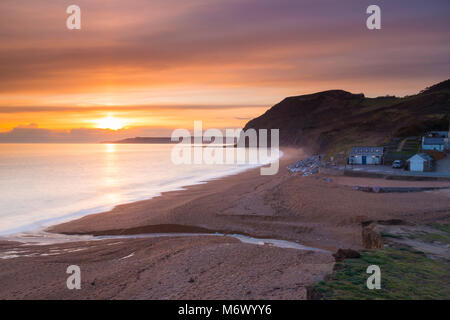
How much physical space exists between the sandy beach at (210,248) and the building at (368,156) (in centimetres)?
1576

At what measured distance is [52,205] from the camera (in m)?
23.2

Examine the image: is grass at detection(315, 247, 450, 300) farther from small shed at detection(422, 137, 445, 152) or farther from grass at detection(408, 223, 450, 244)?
small shed at detection(422, 137, 445, 152)

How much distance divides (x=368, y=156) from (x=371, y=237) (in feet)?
91.2

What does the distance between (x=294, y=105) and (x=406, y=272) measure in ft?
620

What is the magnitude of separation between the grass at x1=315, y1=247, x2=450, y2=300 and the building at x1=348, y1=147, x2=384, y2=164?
29.4 m

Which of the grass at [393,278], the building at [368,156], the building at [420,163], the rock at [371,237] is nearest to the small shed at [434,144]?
the building at [368,156]

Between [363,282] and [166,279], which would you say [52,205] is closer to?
[166,279]

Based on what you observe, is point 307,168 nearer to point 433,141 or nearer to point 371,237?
point 433,141

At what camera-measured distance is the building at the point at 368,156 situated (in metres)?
37.0

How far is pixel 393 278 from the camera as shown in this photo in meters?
8.04

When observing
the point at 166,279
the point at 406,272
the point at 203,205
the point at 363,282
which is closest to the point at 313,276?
the point at 363,282

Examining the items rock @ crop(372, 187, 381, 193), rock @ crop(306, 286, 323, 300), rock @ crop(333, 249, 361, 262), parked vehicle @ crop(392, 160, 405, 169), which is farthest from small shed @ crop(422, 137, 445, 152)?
rock @ crop(306, 286, 323, 300)

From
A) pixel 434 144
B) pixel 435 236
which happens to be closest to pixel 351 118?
pixel 434 144

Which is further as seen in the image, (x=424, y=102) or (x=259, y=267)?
(x=424, y=102)
